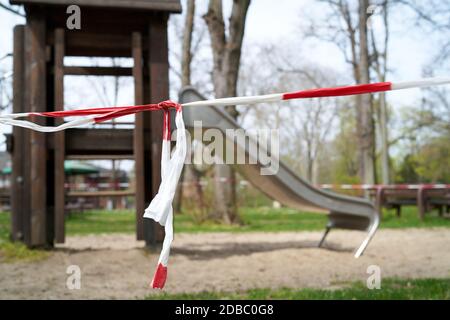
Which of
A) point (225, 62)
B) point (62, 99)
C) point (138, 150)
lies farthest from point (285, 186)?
point (225, 62)

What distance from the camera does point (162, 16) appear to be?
25.4 ft

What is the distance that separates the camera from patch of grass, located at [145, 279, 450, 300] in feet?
14.1

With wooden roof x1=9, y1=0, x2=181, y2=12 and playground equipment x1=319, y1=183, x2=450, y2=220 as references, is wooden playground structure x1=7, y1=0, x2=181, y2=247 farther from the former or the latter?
playground equipment x1=319, y1=183, x2=450, y2=220

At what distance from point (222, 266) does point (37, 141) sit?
313 centimetres

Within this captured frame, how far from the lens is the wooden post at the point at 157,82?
748cm

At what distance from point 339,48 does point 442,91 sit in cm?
924

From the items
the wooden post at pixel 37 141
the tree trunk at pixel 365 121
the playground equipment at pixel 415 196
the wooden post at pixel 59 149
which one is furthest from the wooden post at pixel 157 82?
the tree trunk at pixel 365 121

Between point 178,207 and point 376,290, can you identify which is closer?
A: point 376,290

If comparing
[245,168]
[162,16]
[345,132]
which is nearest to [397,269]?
[245,168]

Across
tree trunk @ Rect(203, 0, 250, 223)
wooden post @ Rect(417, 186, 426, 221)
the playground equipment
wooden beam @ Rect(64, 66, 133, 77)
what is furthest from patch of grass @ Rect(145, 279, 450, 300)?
wooden post @ Rect(417, 186, 426, 221)

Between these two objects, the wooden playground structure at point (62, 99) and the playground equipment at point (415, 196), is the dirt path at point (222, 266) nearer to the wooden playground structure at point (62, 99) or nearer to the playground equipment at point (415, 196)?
the wooden playground structure at point (62, 99)

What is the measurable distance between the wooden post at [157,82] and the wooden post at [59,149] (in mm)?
1252
